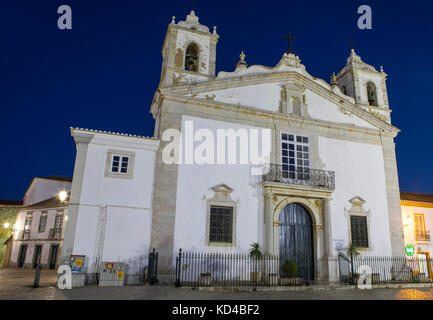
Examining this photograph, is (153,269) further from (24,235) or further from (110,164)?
(24,235)

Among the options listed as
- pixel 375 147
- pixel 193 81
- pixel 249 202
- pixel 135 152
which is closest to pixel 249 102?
pixel 193 81

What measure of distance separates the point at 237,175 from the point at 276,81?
17.7ft

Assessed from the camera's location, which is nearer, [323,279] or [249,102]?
[323,279]

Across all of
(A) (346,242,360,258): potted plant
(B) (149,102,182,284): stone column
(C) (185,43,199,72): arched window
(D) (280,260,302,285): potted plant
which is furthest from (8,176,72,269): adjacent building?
(A) (346,242,360,258): potted plant

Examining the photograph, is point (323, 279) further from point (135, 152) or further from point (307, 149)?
point (135, 152)

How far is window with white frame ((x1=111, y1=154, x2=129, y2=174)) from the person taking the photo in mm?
13420

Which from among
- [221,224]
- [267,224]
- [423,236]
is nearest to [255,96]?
[267,224]

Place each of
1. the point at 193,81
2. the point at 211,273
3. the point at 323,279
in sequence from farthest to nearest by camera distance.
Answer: the point at 193,81 → the point at 323,279 → the point at 211,273

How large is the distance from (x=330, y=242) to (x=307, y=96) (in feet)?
23.6

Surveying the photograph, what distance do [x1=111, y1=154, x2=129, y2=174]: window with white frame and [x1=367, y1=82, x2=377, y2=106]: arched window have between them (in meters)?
13.9

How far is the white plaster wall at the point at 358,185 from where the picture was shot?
15.7 m

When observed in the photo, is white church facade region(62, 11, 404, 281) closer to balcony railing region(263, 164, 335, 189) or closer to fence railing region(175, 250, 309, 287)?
balcony railing region(263, 164, 335, 189)

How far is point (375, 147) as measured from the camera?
17641 millimetres
